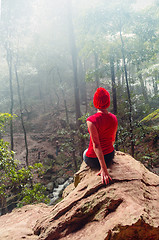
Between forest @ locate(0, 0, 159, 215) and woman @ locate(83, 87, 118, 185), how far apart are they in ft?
5.68

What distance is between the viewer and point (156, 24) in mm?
6480

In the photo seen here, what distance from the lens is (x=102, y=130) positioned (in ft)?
7.16

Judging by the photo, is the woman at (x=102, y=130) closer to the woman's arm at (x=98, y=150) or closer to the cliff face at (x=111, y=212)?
the woman's arm at (x=98, y=150)

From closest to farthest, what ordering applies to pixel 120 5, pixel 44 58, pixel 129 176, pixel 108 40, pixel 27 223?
pixel 129 176 < pixel 27 223 < pixel 120 5 < pixel 108 40 < pixel 44 58

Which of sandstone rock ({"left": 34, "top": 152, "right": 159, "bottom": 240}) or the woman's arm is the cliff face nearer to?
sandstone rock ({"left": 34, "top": 152, "right": 159, "bottom": 240})

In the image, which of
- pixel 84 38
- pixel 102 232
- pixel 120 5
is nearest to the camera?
pixel 102 232

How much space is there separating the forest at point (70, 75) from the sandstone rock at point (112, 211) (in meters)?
1.91

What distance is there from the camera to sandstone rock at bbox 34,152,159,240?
1437 mm

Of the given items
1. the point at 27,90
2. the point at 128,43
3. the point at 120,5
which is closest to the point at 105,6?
the point at 120,5

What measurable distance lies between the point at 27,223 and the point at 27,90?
22.9m

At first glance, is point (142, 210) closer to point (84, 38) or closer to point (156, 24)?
point (156, 24)

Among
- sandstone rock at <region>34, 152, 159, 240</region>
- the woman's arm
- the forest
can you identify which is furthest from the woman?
the forest

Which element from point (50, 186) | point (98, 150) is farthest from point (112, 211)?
point (50, 186)

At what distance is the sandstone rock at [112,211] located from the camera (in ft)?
4.71
